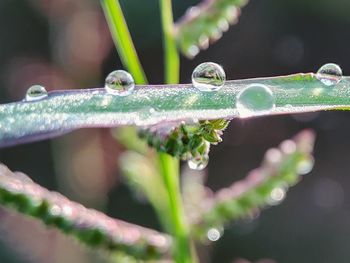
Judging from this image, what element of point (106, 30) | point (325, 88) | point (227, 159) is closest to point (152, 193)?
point (325, 88)

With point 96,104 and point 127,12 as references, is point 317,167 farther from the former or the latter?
point 96,104

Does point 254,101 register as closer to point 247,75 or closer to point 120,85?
point 120,85

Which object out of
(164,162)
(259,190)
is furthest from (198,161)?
(259,190)

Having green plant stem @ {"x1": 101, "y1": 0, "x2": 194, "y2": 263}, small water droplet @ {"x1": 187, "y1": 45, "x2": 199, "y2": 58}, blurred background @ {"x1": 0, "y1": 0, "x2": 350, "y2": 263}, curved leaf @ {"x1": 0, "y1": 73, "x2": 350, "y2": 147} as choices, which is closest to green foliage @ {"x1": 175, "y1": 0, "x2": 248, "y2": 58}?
small water droplet @ {"x1": 187, "y1": 45, "x2": 199, "y2": 58}

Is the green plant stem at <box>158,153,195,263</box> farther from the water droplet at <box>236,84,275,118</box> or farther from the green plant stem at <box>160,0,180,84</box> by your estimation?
the water droplet at <box>236,84,275,118</box>

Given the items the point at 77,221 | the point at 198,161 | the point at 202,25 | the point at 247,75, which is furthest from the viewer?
the point at 247,75

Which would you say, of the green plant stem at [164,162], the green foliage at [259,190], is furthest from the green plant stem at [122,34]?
the green foliage at [259,190]

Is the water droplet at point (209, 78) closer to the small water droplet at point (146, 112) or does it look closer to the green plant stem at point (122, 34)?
the small water droplet at point (146, 112)
